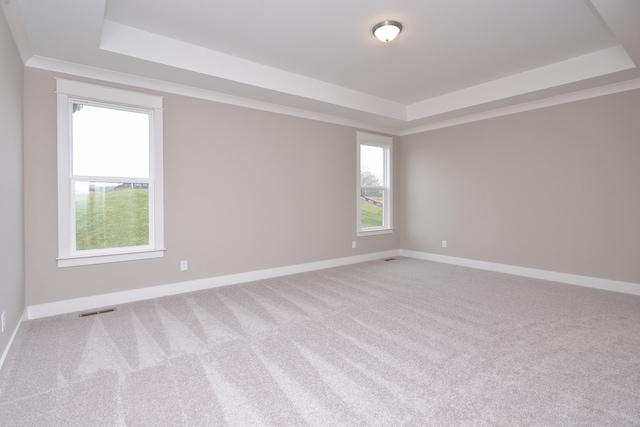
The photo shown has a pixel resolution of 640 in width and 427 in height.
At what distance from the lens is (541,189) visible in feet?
14.7

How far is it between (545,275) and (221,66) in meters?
5.10

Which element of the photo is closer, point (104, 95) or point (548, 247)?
point (104, 95)

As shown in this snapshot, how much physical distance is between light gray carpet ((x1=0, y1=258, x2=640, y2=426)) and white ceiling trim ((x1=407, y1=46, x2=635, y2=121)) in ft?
8.50

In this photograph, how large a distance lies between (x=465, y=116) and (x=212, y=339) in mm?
5003

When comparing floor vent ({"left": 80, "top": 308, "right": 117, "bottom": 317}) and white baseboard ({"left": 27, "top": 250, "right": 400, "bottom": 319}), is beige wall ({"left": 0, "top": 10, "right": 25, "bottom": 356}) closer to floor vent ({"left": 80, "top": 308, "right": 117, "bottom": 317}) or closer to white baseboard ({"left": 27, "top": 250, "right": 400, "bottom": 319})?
white baseboard ({"left": 27, "top": 250, "right": 400, "bottom": 319})

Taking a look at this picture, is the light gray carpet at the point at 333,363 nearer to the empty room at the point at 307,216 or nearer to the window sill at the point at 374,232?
the empty room at the point at 307,216

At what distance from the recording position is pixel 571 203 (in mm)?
4215

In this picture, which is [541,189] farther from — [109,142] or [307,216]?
[109,142]

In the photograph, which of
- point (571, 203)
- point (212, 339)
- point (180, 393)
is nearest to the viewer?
point (180, 393)

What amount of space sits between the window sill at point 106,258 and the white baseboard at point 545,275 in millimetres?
4550

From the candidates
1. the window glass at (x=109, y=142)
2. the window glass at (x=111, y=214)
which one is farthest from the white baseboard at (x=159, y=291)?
the window glass at (x=109, y=142)

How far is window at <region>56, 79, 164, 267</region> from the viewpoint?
312 centimetres

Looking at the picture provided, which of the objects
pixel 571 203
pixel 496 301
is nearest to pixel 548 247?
pixel 571 203

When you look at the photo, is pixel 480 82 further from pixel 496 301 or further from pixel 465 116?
pixel 496 301
